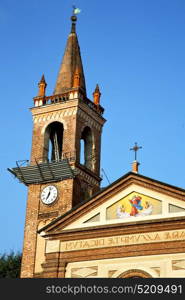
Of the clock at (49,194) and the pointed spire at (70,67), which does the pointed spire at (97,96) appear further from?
the clock at (49,194)

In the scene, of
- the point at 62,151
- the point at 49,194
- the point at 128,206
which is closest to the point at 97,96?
the point at 62,151

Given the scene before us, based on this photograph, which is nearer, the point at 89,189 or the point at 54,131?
the point at 89,189

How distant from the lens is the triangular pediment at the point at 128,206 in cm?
2625

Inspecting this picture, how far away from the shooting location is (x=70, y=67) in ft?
127

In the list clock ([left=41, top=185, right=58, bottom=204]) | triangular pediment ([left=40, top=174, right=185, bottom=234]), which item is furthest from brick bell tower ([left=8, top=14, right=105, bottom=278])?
triangular pediment ([left=40, top=174, right=185, bottom=234])

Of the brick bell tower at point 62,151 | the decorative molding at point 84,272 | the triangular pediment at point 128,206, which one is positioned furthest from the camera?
the brick bell tower at point 62,151

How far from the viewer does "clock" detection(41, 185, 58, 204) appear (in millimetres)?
34562

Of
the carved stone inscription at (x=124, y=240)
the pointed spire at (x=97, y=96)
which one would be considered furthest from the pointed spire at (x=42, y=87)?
the carved stone inscription at (x=124, y=240)

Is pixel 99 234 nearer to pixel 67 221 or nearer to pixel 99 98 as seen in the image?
pixel 67 221

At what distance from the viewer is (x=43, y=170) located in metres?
34.9

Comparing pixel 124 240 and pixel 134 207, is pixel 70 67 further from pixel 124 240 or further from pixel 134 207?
pixel 124 240

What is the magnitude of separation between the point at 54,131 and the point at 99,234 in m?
12.5

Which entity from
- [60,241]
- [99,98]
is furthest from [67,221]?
[99,98]

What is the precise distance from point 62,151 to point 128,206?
9.32m
